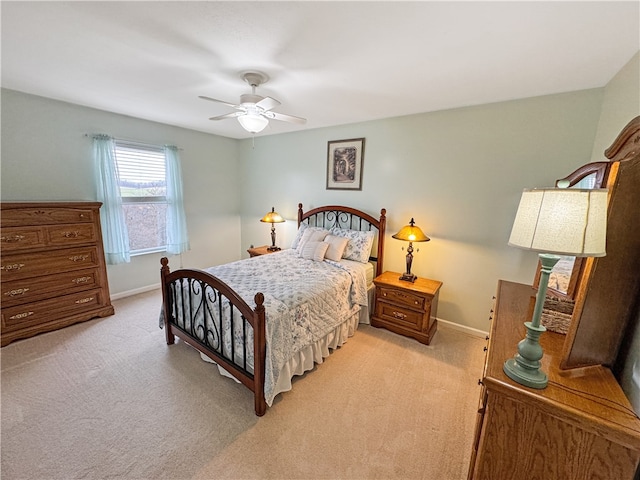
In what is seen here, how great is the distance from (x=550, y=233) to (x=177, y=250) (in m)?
4.56

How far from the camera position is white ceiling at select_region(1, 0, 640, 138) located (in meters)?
1.41

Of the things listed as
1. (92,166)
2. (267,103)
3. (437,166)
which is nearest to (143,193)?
(92,166)

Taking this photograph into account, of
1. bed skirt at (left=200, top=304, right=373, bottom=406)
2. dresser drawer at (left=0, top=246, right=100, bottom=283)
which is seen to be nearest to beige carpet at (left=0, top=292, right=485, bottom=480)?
bed skirt at (left=200, top=304, right=373, bottom=406)

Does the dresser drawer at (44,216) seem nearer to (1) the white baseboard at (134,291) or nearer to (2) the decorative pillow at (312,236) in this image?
(1) the white baseboard at (134,291)

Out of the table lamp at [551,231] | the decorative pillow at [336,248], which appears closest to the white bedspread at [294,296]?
the decorative pillow at [336,248]

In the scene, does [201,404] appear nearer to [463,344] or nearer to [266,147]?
[463,344]

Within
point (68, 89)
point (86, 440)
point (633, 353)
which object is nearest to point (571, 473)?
point (633, 353)

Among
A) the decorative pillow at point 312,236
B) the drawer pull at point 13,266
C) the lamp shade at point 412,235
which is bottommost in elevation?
the drawer pull at point 13,266

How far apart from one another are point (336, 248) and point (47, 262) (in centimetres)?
314

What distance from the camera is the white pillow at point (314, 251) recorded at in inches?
131

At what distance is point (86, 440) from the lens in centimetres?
169

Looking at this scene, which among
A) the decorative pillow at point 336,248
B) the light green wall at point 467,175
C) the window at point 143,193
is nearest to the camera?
the light green wall at point 467,175

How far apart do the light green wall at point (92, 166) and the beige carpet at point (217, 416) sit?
1.65 meters

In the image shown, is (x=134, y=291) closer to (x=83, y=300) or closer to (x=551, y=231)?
(x=83, y=300)
